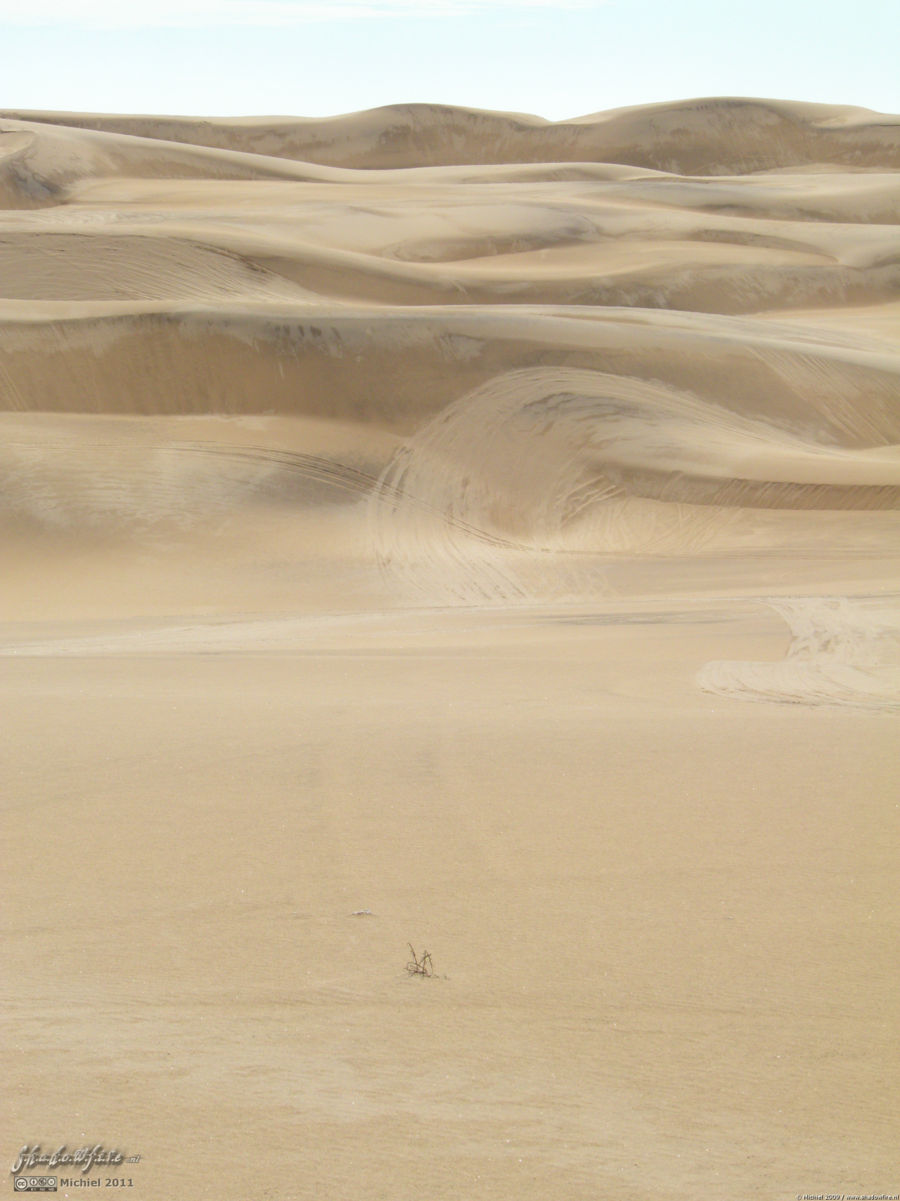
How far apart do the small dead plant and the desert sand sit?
0.11 ft

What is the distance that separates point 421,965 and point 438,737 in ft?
6.18

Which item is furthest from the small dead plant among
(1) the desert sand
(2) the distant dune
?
(2) the distant dune

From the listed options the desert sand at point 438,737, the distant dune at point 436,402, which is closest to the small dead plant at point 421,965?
the desert sand at point 438,737

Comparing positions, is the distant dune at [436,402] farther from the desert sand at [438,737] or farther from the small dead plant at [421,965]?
the small dead plant at [421,965]

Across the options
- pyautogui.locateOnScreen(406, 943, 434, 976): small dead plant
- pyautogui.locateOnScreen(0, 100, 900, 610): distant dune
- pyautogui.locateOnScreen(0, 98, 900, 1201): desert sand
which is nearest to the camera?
pyautogui.locateOnScreen(0, 98, 900, 1201): desert sand

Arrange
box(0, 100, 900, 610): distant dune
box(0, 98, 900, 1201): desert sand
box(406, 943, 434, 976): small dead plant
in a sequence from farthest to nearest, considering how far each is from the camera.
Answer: box(0, 100, 900, 610): distant dune, box(406, 943, 434, 976): small dead plant, box(0, 98, 900, 1201): desert sand

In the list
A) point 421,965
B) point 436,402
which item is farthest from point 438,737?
point 436,402

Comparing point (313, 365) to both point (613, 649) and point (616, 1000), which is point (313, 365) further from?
point (616, 1000)

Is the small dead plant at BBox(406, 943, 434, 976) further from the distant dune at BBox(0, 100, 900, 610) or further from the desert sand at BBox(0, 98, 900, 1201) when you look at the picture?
the distant dune at BBox(0, 100, 900, 610)

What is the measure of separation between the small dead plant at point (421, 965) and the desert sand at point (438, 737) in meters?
0.03

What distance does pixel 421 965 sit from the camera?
279 centimetres

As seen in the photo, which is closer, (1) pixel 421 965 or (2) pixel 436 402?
(1) pixel 421 965

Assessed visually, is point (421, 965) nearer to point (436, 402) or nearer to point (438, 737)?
point (438, 737)

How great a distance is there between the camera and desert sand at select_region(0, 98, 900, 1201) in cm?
228
